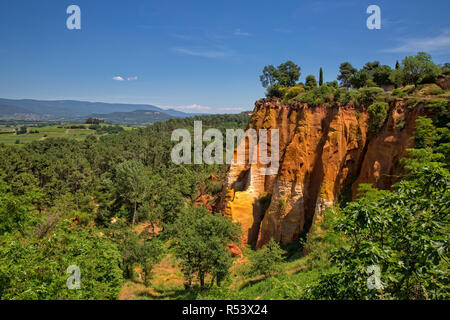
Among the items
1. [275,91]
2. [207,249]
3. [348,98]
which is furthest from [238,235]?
[275,91]

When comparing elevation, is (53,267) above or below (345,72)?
below

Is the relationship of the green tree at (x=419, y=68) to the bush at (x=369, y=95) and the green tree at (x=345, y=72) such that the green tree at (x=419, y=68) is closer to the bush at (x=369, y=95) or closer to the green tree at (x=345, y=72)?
the bush at (x=369, y=95)

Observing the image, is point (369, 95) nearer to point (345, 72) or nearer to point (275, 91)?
point (275, 91)

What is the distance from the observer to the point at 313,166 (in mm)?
24953

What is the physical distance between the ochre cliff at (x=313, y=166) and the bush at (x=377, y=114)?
0.47 metres

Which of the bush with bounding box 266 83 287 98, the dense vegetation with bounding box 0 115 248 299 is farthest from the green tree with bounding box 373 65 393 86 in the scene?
the dense vegetation with bounding box 0 115 248 299

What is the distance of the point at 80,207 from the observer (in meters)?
41.5

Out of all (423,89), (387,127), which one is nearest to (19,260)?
(387,127)

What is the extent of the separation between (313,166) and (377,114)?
7482mm

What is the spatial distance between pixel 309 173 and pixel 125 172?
3073 centimetres

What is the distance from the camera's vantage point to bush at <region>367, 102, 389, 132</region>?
20250 millimetres

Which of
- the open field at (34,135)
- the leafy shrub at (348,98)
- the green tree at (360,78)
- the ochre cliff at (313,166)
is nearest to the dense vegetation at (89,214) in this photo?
the ochre cliff at (313,166)

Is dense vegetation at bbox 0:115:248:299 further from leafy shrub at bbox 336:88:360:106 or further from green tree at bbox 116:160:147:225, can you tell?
leafy shrub at bbox 336:88:360:106
